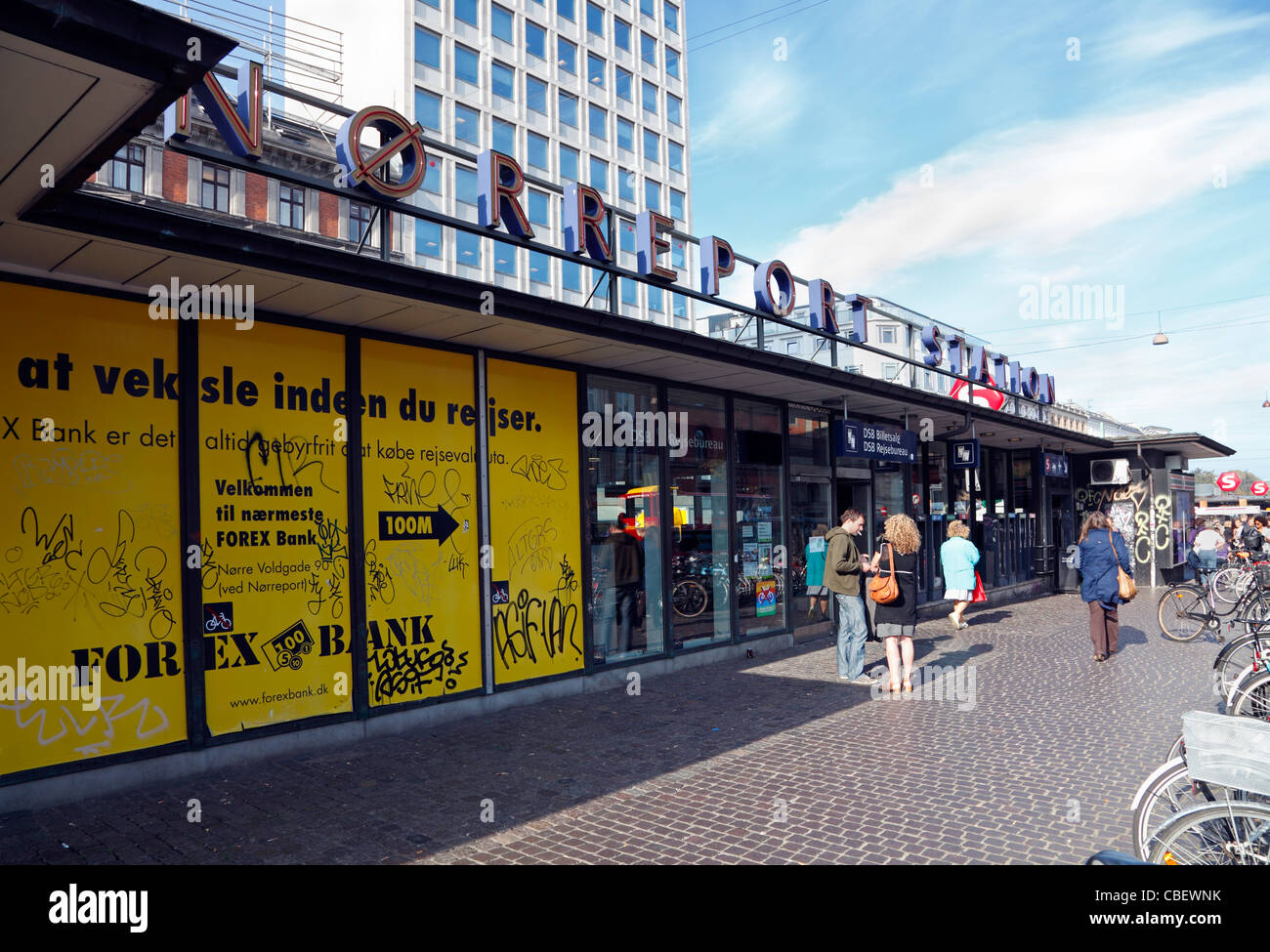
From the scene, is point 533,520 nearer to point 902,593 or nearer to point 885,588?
point 885,588

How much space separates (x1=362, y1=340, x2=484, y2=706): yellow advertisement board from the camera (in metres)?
7.20

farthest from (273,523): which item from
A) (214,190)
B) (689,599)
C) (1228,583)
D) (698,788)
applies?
(214,190)

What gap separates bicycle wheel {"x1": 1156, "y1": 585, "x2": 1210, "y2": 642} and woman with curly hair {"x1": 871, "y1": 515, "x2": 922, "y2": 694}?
5.94 m

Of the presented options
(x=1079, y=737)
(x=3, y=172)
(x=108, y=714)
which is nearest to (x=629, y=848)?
(x=108, y=714)

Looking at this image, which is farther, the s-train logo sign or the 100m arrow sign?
the 100m arrow sign

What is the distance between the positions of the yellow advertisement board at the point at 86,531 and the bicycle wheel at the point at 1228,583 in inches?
546

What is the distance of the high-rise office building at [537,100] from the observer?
42594 millimetres

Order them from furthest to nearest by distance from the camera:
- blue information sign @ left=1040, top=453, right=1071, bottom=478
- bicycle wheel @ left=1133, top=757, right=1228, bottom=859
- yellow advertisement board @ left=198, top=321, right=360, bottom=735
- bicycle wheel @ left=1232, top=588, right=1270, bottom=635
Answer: blue information sign @ left=1040, top=453, right=1071, bottom=478, bicycle wheel @ left=1232, top=588, right=1270, bottom=635, yellow advertisement board @ left=198, top=321, right=360, bottom=735, bicycle wheel @ left=1133, top=757, right=1228, bottom=859

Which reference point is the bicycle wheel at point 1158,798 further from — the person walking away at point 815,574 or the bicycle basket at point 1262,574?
the bicycle basket at point 1262,574

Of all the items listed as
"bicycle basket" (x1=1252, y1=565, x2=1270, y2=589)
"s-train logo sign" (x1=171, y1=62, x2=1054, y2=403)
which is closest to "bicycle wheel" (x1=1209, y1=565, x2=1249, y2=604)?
"bicycle basket" (x1=1252, y1=565, x2=1270, y2=589)

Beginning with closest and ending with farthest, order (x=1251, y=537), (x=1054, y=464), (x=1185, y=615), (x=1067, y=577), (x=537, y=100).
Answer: (x=1185, y=615) → (x=1054, y=464) → (x=1067, y=577) → (x=1251, y=537) → (x=537, y=100)

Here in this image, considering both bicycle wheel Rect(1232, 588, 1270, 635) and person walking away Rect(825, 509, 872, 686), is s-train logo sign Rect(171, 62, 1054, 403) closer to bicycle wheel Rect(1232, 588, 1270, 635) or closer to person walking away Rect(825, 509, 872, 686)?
person walking away Rect(825, 509, 872, 686)

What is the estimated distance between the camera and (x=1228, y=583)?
42.7ft

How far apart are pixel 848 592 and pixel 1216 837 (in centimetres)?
552
